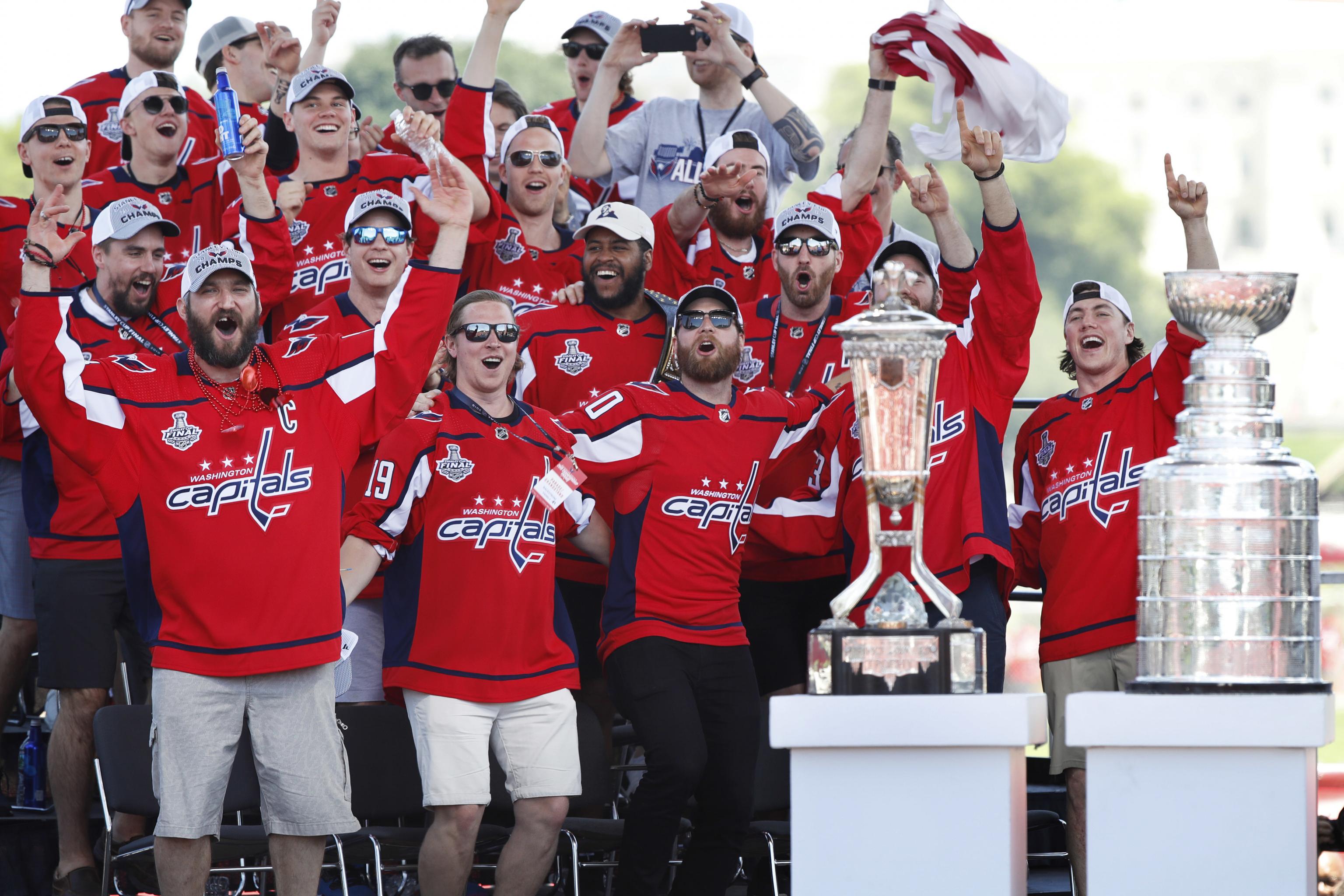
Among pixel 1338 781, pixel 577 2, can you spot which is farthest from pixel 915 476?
pixel 577 2

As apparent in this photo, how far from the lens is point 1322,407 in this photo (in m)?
32.1

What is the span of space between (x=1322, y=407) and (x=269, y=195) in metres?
30.1

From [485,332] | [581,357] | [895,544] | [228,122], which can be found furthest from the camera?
[581,357]

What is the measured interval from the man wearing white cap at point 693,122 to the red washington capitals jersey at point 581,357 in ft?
3.85

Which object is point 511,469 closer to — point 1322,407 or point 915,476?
point 915,476

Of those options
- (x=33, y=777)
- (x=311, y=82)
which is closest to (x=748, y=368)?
(x=311, y=82)

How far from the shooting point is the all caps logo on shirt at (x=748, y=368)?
5426 millimetres

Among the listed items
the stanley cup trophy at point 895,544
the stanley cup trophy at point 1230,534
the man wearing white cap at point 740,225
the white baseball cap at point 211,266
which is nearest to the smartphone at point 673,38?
the man wearing white cap at point 740,225

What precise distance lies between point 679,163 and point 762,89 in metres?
0.46

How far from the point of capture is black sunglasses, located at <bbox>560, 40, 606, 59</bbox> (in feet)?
23.5

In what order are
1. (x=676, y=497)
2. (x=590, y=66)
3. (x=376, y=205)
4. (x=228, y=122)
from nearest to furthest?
(x=676, y=497), (x=228, y=122), (x=376, y=205), (x=590, y=66)

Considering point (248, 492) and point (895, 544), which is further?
point (248, 492)

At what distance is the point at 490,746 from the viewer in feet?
15.5

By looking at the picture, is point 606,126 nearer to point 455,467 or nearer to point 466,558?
point 455,467
